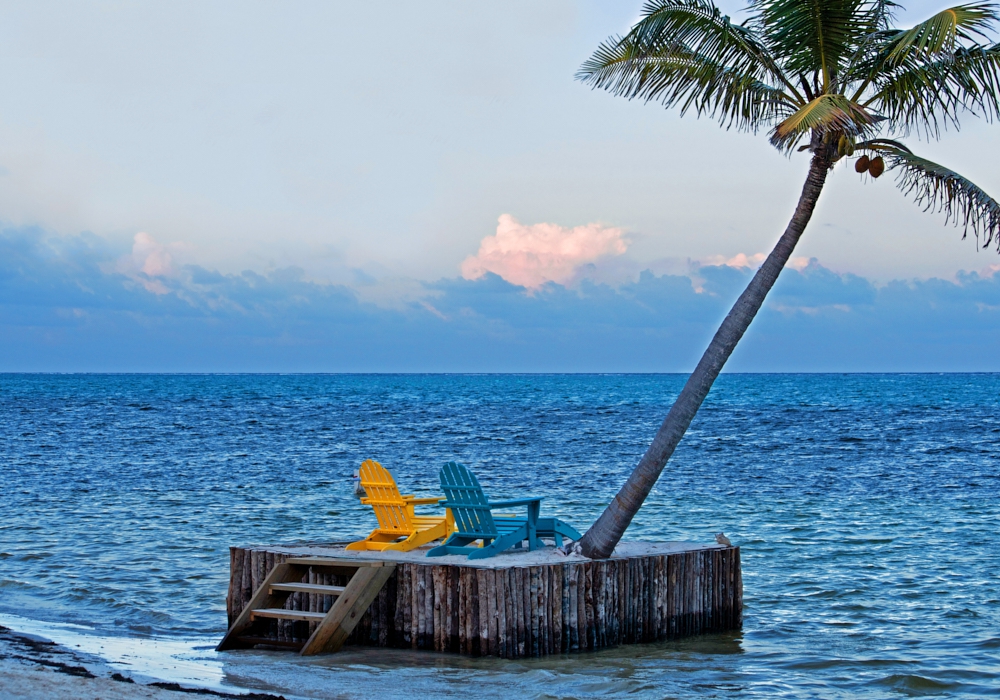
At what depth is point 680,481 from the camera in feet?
85.4

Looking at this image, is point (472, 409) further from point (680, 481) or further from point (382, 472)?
point (382, 472)

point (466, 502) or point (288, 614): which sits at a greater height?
point (466, 502)

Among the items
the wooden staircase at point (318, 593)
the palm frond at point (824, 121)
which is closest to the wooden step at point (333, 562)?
the wooden staircase at point (318, 593)

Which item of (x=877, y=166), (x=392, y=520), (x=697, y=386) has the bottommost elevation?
(x=392, y=520)

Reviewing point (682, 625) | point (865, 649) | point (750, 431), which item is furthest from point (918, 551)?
point (750, 431)

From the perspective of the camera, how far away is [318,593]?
8977 millimetres

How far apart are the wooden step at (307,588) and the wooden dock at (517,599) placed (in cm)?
1

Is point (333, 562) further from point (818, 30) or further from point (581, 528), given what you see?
point (581, 528)

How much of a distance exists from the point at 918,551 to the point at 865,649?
6.31 meters

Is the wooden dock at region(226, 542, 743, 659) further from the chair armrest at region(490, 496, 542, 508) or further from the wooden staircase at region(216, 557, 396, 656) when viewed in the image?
the chair armrest at region(490, 496, 542, 508)

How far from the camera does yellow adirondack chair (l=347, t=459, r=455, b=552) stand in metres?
9.90

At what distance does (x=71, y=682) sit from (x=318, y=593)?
2398 millimetres

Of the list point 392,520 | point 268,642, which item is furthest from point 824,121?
point 268,642

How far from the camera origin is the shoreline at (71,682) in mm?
6676
